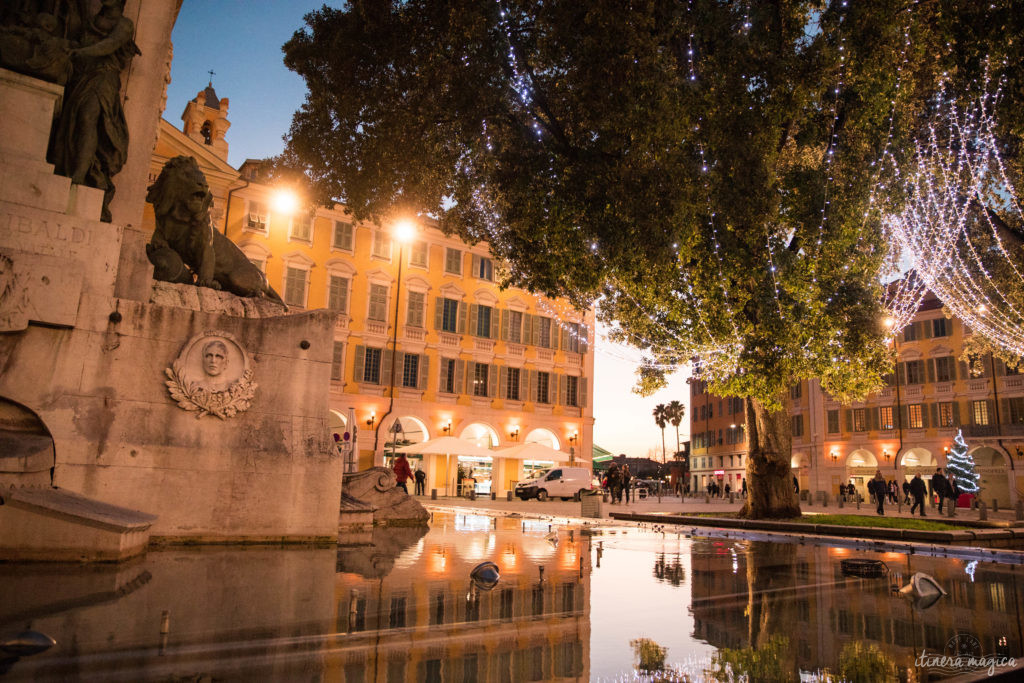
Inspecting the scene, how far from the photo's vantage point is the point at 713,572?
679 centimetres

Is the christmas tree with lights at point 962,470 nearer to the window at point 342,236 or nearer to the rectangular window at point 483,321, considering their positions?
the rectangular window at point 483,321

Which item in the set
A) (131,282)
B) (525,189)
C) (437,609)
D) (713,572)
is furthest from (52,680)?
(525,189)

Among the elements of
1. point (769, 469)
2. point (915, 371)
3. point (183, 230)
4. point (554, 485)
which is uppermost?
point (915, 371)

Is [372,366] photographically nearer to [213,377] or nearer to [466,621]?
[213,377]

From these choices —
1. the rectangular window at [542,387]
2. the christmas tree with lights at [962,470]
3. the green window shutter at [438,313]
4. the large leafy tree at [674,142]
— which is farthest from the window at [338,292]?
the christmas tree with lights at [962,470]

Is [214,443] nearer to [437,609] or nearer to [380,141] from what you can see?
[437,609]

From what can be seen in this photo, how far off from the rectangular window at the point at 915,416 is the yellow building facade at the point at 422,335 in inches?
876

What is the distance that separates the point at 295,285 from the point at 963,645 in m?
32.7

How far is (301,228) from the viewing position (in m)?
34.2

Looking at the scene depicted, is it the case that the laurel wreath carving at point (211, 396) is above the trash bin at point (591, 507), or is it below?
above

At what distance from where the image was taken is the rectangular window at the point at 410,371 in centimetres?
3591

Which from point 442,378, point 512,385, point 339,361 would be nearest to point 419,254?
point 442,378

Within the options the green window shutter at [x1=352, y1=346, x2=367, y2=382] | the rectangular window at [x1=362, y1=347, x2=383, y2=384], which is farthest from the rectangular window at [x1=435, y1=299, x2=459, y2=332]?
the green window shutter at [x1=352, y1=346, x2=367, y2=382]

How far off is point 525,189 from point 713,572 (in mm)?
7976
